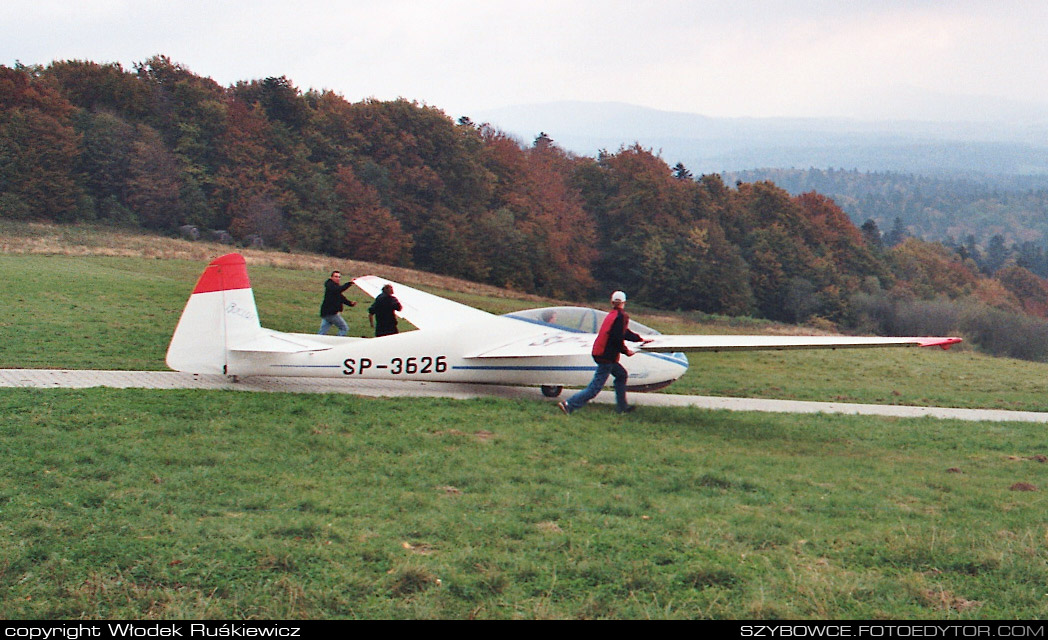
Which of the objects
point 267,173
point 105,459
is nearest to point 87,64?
point 267,173

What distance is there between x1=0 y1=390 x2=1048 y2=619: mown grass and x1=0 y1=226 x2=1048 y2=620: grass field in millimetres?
29

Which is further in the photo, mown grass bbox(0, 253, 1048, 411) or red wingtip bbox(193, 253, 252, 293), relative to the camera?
mown grass bbox(0, 253, 1048, 411)

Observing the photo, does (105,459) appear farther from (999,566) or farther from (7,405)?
(999,566)

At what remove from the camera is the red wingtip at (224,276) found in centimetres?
1297

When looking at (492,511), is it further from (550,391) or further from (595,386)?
(550,391)

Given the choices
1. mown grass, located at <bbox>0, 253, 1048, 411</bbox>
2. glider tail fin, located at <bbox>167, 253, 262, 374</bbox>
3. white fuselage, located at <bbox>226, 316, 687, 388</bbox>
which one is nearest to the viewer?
glider tail fin, located at <bbox>167, 253, 262, 374</bbox>

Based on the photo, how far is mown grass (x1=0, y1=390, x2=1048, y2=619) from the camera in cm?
554

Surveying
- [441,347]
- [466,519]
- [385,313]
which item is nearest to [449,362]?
[441,347]

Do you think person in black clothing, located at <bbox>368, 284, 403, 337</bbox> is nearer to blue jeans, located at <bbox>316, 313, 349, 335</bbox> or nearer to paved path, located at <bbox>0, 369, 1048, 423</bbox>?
blue jeans, located at <bbox>316, 313, 349, 335</bbox>

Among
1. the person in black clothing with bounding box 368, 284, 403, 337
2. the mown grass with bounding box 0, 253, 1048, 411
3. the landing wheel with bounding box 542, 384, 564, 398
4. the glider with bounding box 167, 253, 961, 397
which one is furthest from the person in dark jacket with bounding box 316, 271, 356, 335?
the landing wheel with bounding box 542, 384, 564, 398

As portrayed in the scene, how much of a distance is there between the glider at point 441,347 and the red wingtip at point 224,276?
0.05 ft

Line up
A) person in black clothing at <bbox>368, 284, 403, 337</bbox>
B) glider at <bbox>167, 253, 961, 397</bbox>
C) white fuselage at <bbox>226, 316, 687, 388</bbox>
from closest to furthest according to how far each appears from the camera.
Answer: glider at <bbox>167, 253, 961, 397</bbox>
white fuselage at <bbox>226, 316, 687, 388</bbox>
person in black clothing at <bbox>368, 284, 403, 337</bbox>

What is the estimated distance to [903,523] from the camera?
767 centimetres

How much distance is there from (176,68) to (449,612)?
220 ft
